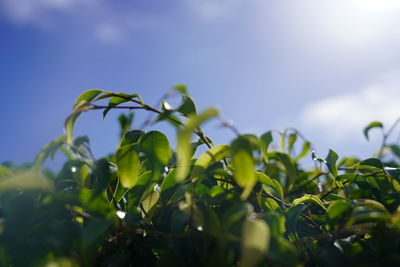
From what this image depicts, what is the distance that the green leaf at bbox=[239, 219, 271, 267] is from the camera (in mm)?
282

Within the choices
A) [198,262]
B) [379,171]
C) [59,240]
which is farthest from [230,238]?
[379,171]

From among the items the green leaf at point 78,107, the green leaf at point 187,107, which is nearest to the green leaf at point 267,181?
the green leaf at point 187,107

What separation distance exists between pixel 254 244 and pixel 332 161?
0.28 meters

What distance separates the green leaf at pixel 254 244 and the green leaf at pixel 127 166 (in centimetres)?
17

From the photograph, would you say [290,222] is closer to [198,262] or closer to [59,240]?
[198,262]

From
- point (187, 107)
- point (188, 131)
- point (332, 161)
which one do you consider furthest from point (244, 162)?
point (332, 161)

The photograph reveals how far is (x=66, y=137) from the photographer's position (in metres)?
0.43

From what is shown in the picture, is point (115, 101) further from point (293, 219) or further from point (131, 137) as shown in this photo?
point (293, 219)

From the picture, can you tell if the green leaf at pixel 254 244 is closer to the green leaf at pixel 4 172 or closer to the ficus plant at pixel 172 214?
the ficus plant at pixel 172 214

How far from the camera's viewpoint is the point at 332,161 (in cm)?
52

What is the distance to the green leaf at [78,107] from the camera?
0.43m

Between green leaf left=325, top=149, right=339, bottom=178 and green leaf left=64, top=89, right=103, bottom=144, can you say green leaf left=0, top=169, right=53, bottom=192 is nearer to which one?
green leaf left=64, top=89, right=103, bottom=144

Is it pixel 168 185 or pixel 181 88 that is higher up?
pixel 181 88

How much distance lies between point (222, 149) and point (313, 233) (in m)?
0.17
